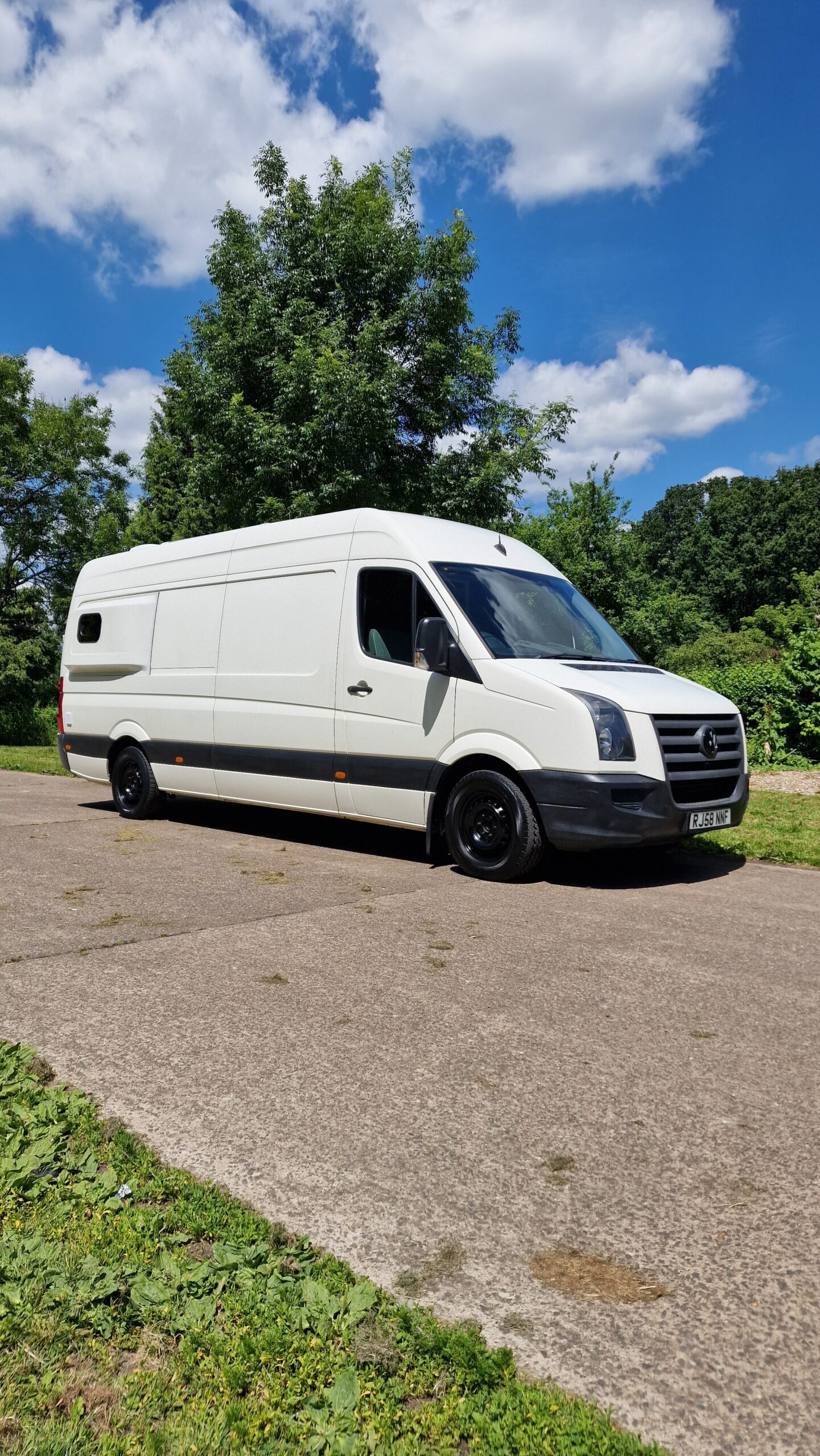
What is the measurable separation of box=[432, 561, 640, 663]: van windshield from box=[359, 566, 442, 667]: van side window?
0.78 feet

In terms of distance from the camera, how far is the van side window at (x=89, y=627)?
1047 centimetres

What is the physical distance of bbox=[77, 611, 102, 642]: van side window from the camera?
1047 centimetres

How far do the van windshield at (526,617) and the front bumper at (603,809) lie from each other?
105cm

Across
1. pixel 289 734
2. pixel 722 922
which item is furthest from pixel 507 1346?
pixel 289 734

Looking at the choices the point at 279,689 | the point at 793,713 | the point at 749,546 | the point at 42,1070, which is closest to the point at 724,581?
the point at 749,546

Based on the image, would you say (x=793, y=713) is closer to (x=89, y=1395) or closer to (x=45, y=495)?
(x=89, y=1395)

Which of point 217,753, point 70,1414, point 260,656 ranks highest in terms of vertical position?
point 260,656

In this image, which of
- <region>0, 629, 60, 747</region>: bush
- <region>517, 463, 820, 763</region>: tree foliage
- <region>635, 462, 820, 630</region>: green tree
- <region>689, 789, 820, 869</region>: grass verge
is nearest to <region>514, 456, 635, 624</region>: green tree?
<region>517, 463, 820, 763</region>: tree foliage

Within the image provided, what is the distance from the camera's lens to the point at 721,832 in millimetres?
8750

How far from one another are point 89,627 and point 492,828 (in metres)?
5.89

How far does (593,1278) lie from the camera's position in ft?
7.20

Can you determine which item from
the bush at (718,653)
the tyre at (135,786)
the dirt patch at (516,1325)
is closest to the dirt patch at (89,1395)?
the dirt patch at (516,1325)

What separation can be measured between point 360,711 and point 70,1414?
5.76m

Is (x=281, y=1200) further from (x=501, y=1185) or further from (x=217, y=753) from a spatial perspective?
(x=217, y=753)
